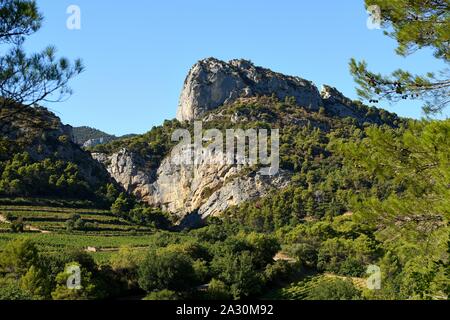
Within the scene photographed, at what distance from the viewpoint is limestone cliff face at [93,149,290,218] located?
318ft

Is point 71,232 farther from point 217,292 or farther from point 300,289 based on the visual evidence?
point 300,289

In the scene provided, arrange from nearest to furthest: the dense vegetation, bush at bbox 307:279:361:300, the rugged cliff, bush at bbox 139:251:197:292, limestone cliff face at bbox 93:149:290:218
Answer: the dense vegetation, bush at bbox 307:279:361:300, bush at bbox 139:251:197:292, limestone cliff face at bbox 93:149:290:218, the rugged cliff

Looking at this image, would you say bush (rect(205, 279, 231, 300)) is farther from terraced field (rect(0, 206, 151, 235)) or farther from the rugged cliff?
the rugged cliff

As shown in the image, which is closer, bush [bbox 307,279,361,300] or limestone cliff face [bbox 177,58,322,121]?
bush [bbox 307,279,361,300]

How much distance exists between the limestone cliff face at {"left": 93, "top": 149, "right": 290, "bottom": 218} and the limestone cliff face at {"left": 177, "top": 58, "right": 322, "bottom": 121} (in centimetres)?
2247

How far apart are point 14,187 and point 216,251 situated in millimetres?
43678

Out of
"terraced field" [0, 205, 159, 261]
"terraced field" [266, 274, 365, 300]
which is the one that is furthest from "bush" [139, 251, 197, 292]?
"terraced field" [0, 205, 159, 261]

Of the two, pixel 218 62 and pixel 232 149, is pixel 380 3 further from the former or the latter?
pixel 218 62

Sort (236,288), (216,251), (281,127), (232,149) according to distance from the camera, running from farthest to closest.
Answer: (281,127) → (232,149) → (216,251) → (236,288)

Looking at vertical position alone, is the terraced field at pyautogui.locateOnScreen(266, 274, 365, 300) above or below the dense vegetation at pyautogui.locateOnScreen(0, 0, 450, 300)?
below

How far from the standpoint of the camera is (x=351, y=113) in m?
129

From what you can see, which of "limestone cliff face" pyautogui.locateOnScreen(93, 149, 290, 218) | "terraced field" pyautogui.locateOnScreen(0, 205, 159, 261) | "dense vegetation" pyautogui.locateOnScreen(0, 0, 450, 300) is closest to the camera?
"dense vegetation" pyautogui.locateOnScreen(0, 0, 450, 300)

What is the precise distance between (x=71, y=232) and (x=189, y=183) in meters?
54.6

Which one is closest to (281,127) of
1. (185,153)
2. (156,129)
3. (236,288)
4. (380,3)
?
(185,153)
